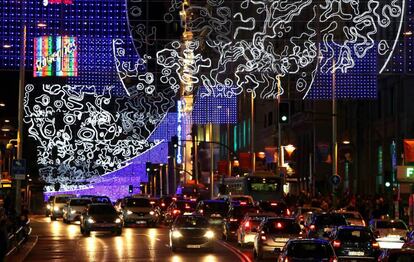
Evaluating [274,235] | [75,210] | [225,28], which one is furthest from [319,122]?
[274,235]

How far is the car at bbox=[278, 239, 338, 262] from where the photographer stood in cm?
2283

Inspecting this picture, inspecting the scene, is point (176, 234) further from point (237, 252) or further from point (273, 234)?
point (273, 234)

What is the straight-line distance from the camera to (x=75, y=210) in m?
64.4

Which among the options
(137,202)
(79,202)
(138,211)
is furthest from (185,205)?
(79,202)

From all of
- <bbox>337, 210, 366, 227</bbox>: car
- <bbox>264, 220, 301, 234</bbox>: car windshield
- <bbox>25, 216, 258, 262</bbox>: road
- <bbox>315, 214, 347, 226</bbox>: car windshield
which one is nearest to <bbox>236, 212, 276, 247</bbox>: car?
<bbox>25, 216, 258, 262</bbox>: road

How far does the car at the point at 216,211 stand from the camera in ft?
162

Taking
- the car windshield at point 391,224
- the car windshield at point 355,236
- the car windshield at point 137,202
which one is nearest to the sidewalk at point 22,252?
the car windshield at point 355,236

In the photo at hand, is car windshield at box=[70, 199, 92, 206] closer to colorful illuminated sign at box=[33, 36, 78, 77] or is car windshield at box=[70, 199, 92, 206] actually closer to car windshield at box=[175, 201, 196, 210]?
car windshield at box=[175, 201, 196, 210]

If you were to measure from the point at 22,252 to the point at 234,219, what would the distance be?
11.6 m

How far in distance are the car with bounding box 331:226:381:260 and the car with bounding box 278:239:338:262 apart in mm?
4784

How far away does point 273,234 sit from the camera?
32438 millimetres

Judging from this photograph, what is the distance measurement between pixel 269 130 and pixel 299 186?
53.7ft

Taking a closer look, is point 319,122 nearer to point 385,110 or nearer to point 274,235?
point 385,110

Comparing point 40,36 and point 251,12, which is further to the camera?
point 251,12
